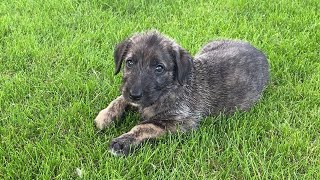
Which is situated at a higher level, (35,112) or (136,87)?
(136,87)

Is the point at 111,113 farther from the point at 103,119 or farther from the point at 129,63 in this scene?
the point at 129,63

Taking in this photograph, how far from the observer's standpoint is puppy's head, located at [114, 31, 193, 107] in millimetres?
4996

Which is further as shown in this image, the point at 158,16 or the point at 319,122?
the point at 158,16

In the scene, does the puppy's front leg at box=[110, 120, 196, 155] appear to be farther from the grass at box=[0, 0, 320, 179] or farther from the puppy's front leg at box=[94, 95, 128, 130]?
the puppy's front leg at box=[94, 95, 128, 130]

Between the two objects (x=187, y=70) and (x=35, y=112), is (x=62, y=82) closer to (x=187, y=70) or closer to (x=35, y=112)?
(x=35, y=112)

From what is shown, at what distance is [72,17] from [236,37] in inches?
103

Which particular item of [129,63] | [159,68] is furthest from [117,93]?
[159,68]

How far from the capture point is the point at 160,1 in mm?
8625

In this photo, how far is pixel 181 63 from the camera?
5.33 m

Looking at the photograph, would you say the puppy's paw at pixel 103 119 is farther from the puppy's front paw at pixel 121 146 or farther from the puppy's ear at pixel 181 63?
the puppy's ear at pixel 181 63

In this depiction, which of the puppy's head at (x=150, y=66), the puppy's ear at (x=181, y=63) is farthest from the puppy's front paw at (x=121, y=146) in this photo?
the puppy's ear at (x=181, y=63)

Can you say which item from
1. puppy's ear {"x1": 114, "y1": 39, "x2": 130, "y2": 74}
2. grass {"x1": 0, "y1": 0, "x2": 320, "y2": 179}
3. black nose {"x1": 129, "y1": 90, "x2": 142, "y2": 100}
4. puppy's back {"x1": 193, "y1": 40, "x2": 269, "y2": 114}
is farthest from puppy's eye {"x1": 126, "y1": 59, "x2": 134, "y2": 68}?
puppy's back {"x1": 193, "y1": 40, "x2": 269, "y2": 114}

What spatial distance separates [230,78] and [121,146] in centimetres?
176

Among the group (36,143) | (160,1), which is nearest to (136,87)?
(36,143)
